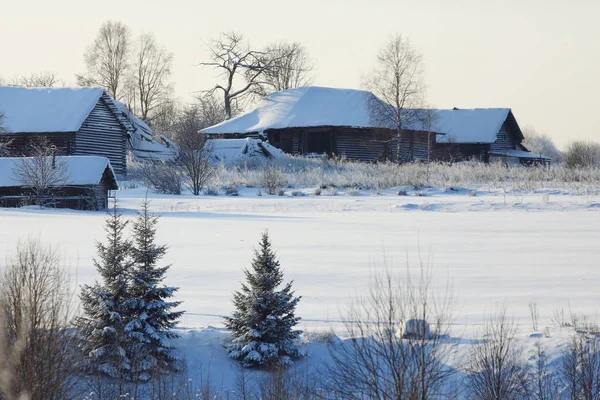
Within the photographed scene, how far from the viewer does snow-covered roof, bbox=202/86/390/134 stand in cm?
4466

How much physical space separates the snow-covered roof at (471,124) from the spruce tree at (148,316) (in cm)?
4520

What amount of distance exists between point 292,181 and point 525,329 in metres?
23.3

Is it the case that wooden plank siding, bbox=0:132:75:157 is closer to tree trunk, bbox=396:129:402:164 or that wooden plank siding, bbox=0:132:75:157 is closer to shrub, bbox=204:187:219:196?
shrub, bbox=204:187:219:196

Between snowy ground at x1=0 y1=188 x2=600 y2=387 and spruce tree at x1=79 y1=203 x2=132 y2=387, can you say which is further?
snowy ground at x1=0 y1=188 x2=600 y2=387

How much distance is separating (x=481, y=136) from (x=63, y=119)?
29.5 m

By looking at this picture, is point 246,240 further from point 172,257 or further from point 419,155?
point 419,155

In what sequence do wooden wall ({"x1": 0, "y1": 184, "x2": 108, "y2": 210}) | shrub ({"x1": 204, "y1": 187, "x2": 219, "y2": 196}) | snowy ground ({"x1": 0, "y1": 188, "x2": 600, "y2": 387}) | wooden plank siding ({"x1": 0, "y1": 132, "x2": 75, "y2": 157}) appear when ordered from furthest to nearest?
wooden plank siding ({"x1": 0, "y1": 132, "x2": 75, "y2": 157}) < shrub ({"x1": 204, "y1": 187, "x2": 219, "y2": 196}) < wooden wall ({"x1": 0, "y1": 184, "x2": 108, "y2": 210}) < snowy ground ({"x1": 0, "y1": 188, "x2": 600, "y2": 387})

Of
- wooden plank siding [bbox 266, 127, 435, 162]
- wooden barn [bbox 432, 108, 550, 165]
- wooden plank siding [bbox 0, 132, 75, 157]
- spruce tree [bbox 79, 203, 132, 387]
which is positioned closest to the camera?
spruce tree [bbox 79, 203, 132, 387]

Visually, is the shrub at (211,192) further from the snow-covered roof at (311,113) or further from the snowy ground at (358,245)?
the snow-covered roof at (311,113)

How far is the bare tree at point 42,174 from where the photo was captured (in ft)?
76.0

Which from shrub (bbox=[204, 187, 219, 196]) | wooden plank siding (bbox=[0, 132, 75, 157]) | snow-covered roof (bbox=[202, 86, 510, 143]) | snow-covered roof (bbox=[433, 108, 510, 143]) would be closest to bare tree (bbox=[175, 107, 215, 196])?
shrub (bbox=[204, 187, 219, 196])

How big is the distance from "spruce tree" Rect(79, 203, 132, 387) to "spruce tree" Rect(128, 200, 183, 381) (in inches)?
4.7

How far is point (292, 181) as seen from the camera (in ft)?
105

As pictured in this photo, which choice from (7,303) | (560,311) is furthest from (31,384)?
(560,311)
